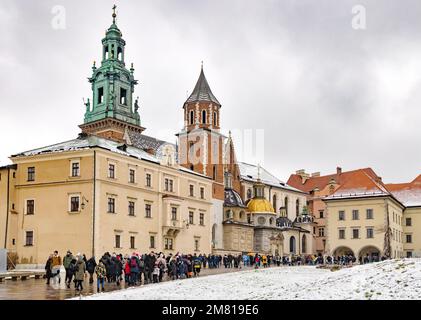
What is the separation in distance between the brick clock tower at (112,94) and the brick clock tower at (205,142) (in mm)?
11412

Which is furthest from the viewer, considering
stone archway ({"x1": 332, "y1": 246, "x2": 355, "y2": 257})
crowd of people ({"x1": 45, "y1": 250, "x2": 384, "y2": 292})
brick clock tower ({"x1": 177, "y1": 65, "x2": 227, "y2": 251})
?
brick clock tower ({"x1": 177, "y1": 65, "x2": 227, "y2": 251})

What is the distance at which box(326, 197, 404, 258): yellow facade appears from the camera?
75.6m

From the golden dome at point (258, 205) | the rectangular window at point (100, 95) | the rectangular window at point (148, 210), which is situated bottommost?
the rectangular window at point (148, 210)

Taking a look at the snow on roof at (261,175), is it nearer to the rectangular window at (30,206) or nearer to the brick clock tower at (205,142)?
the brick clock tower at (205,142)

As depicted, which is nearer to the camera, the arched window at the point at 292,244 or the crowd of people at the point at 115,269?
the crowd of people at the point at 115,269

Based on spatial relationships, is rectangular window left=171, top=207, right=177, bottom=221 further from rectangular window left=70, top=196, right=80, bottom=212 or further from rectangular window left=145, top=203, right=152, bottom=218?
rectangular window left=70, top=196, right=80, bottom=212

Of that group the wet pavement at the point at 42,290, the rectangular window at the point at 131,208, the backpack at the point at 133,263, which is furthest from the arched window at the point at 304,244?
the backpack at the point at 133,263

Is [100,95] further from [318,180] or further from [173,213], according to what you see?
[173,213]

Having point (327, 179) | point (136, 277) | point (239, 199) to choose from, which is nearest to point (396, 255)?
point (239, 199)

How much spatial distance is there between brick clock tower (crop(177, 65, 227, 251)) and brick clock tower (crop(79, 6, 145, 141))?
1141 cm

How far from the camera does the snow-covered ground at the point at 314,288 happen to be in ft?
69.1

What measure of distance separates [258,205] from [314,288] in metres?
63.1

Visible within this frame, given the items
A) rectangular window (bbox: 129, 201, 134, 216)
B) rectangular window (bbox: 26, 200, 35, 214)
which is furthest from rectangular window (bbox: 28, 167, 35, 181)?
rectangular window (bbox: 129, 201, 134, 216)

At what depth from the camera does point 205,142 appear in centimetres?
8406
